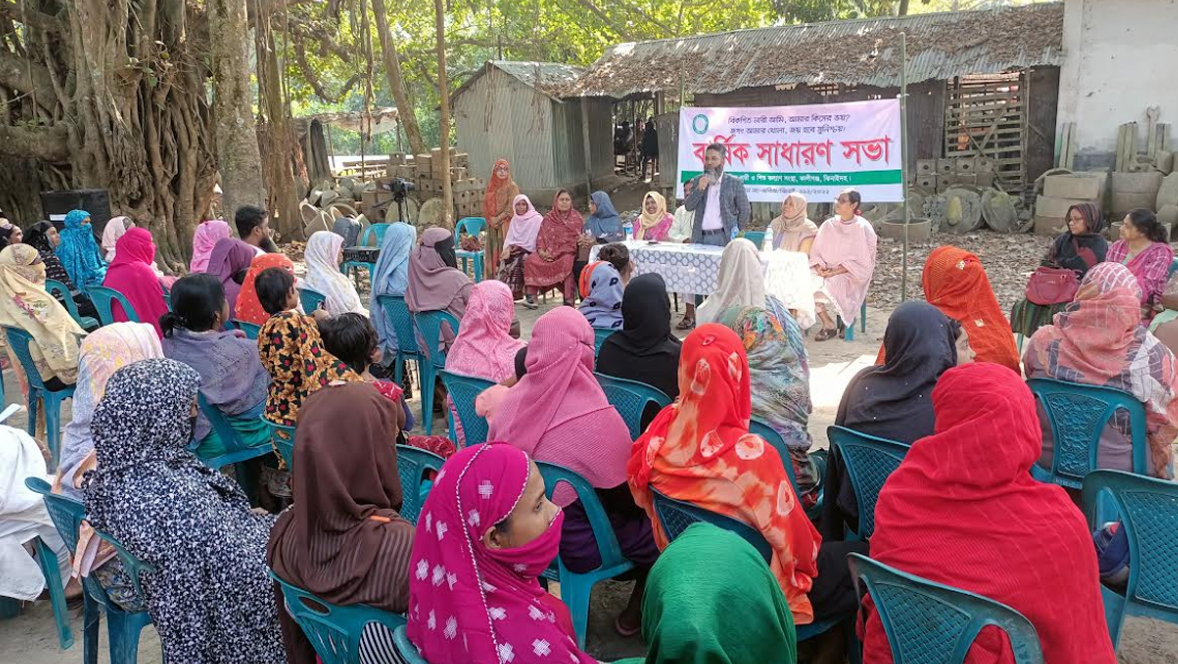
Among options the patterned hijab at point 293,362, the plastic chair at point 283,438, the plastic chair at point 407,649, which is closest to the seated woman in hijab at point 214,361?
the patterned hijab at point 293,362

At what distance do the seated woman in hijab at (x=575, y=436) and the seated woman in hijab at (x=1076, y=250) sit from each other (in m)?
3.72

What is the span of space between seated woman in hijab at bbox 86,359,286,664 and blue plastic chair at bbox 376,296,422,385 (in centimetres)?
292

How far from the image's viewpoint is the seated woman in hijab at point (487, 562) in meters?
1.69

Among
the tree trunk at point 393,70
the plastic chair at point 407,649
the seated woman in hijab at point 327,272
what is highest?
the tree trunk at point 393,70

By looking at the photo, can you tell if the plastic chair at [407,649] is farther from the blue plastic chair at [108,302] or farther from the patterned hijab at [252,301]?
the blue plastic chair at [108,302]

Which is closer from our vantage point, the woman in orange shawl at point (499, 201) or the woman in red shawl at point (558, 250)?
the woman in red shawl at point (558, 250)

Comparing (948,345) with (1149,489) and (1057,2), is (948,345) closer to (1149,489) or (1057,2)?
(1149,489)

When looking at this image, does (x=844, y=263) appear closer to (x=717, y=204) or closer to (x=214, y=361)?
(x=717, y=204)

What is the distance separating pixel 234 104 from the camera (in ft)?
27.6

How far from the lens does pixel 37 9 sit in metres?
10.3

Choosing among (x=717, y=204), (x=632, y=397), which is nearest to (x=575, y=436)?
(x=632, y=397)

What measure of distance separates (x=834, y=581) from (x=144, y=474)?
6.34 ft

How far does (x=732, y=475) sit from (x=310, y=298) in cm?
387

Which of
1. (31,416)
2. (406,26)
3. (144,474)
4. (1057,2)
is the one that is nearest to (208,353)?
(144,474)
